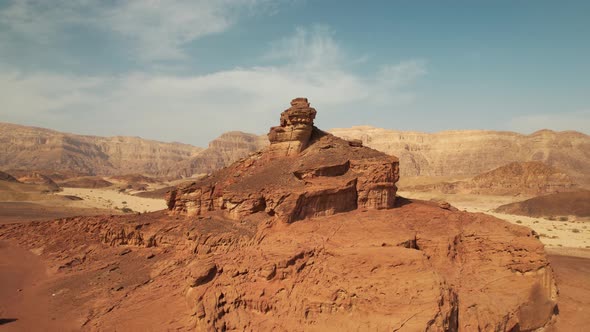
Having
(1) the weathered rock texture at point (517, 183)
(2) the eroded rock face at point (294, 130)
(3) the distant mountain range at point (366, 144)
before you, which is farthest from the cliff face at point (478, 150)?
(2) the eroded rock face at point (294, 130)

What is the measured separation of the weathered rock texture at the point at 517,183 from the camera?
194 feet

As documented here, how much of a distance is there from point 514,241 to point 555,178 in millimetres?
61755

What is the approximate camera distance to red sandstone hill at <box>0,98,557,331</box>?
27.6 feet

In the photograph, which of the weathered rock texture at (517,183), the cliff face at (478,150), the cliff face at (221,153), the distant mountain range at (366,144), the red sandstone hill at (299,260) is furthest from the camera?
the cliff face at (221,153)

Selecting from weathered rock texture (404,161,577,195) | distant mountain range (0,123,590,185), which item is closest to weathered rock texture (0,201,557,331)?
weathered rock texture (404,161,577,195)

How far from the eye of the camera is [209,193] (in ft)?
42.1

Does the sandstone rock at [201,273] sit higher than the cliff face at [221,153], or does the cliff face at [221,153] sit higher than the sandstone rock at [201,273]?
the cliff face at [221,153]

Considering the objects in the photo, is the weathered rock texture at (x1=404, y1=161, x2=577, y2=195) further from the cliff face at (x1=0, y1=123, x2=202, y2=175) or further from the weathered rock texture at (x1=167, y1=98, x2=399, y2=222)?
the cliff face at (x1=0, y1=123, x2=202, y2=175)

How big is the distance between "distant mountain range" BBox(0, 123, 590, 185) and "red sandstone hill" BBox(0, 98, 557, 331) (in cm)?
7536

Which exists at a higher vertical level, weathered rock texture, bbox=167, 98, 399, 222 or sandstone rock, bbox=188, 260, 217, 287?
weathered rock texture, bbox=167, 98, 399, 222

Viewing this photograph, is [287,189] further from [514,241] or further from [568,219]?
[568,219]

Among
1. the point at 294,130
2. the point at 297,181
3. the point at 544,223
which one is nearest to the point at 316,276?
the point at 297,181

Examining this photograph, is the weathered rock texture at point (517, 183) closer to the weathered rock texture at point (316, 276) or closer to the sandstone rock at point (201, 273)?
the weathered rock texture at point (316, 276)

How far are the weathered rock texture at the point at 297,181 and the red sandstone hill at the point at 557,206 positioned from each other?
4238 cm
